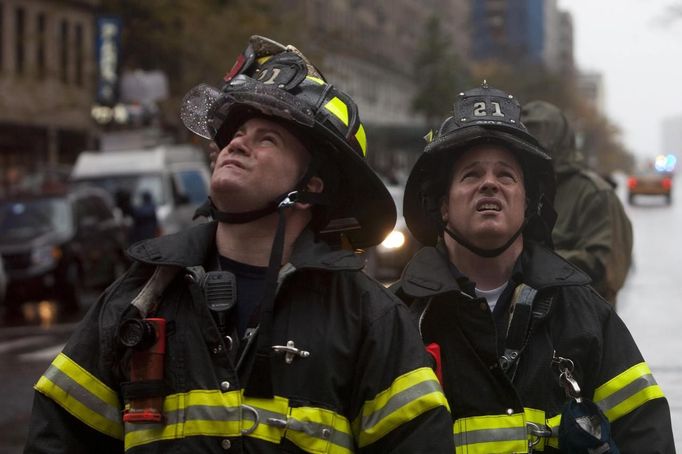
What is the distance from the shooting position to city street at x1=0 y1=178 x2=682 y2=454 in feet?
32.2

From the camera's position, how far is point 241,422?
3127mm

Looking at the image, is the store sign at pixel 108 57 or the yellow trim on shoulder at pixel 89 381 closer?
the yellow trim on shoulder at pixel 89 381

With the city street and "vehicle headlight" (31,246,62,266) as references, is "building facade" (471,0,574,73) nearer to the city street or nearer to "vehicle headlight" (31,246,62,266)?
the city street

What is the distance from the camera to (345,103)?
3537 mm

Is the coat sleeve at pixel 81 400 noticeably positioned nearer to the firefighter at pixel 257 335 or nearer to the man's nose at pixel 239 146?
the firefighter at pixel 257 335

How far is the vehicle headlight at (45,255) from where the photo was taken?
1903cm

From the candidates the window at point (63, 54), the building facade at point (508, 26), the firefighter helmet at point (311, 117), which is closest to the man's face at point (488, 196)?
the firefighter helmet at point (311, 117)

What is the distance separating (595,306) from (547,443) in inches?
16.8

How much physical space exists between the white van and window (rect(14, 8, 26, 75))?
21.0 m

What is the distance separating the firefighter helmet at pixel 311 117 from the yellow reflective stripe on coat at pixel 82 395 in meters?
0.71

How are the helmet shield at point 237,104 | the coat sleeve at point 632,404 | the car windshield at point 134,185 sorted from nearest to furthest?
the helmet shield at point 237,104 < the coat sleeve at point 632,404 < the car windshield at point 134,185

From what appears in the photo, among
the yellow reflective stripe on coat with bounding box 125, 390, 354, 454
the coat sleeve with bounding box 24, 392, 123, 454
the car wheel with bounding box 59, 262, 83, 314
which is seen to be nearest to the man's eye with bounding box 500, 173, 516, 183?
the yellow reflective stripe on coat with bounding box 125, 390, 354, 454

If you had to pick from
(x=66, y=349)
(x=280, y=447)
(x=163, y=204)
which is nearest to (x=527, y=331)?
(x=280, y=447)

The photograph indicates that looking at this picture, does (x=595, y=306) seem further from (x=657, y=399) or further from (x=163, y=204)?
(x=163, y=204)
